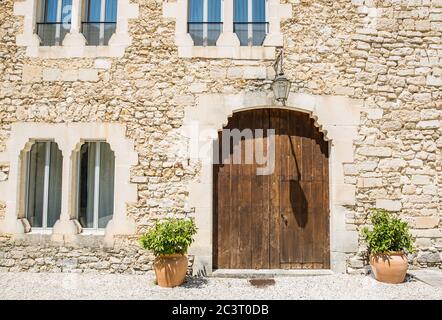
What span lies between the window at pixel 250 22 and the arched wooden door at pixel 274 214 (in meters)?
1.86

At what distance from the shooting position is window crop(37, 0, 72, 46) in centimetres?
598

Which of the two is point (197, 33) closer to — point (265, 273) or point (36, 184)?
point (36, 184)

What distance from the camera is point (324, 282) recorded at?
5.12 m

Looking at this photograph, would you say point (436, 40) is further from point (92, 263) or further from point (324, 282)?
point (92, 263)

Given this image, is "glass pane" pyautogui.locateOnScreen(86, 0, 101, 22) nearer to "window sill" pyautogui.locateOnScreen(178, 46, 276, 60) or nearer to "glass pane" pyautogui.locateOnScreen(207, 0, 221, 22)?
"window sill" pyautogui.locateOnScreen(178, 46, 276, 60)

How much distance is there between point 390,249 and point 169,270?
10.3ft

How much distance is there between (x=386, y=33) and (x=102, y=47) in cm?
459

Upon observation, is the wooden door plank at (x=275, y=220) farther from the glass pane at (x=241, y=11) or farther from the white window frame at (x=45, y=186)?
the white window frame at (x=45, y=186)

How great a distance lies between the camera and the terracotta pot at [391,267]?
4918 mm

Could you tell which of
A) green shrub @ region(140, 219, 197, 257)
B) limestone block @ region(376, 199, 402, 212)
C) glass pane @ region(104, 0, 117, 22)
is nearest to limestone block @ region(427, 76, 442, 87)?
limestone block @ region(376, 199, 402, 212)

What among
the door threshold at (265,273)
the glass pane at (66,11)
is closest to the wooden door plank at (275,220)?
the door threshold at (265,273)

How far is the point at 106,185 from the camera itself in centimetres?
583

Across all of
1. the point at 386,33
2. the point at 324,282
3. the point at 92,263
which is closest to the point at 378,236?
the point at 324,282

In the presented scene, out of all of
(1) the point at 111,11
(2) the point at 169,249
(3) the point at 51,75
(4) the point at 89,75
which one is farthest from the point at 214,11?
(2) the point at 169,249
